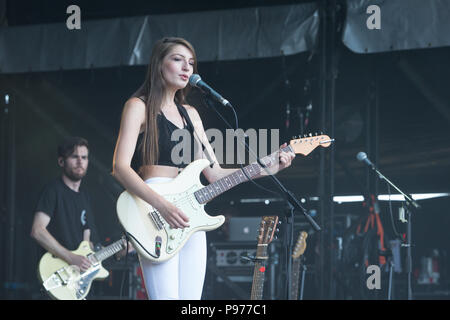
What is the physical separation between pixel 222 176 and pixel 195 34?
9.04 ft

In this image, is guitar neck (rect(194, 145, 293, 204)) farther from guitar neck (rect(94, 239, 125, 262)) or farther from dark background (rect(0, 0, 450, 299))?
dark background (rect(0, 0, 450, 299))

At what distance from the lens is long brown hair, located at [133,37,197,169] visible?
3242 mm

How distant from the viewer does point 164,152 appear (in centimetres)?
327

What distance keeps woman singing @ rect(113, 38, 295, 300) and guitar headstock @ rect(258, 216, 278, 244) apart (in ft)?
1.69

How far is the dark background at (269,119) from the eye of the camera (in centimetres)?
665

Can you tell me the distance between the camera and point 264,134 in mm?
6742

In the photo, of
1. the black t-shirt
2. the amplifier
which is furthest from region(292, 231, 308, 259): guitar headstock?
the black t-shirt

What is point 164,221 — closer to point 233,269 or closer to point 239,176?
point 239,176

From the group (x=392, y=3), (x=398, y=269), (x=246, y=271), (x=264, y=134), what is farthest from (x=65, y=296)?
(x=392, y=3)

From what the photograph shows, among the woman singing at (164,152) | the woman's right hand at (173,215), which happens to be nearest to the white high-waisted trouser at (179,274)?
the woman singing at (164,152)

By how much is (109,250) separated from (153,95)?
2.73 meters

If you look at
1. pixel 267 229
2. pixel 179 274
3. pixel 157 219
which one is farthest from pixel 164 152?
pixel 267 229

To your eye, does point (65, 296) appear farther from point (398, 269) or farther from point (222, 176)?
point (398, 269)
